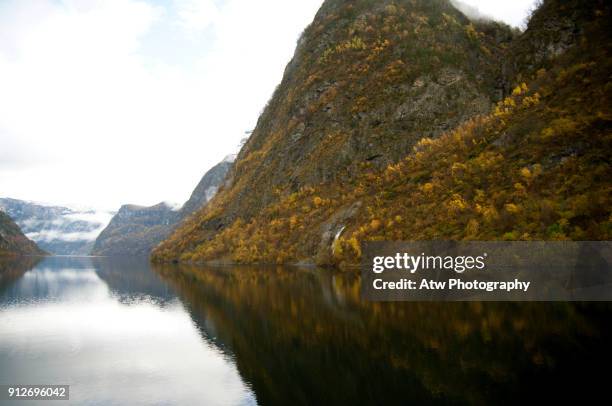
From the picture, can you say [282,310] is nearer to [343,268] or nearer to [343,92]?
[343,268]

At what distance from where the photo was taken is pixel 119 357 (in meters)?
28.4

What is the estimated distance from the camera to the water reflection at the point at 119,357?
824 inches

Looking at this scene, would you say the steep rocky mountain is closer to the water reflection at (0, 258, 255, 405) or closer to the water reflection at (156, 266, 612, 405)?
the water reflection at (156, 266, 612, 405)

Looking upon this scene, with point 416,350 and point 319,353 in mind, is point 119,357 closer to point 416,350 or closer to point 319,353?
point 319,353

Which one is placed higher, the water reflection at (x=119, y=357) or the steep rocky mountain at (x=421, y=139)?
the steep rocky mountain at (x=421, y=139)

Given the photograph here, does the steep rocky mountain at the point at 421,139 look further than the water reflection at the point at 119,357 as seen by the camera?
Yes

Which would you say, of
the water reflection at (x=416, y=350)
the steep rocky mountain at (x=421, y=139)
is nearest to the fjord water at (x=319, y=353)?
the water reflection at (x=416, y=350)

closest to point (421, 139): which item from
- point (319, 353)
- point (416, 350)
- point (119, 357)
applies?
point (416, 350)

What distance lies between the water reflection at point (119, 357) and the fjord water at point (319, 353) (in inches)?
3.8

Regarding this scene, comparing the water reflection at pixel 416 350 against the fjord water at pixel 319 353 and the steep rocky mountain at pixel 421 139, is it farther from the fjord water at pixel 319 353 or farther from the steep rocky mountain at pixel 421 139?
the steep rocky mountain at pixel 421 139

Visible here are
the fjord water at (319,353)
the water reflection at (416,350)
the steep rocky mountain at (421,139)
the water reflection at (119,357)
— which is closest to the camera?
the water reflection at (416,350)

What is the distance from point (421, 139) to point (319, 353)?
88.0 metres

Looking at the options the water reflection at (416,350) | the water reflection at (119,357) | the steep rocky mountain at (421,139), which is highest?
the steep rocky mountain at (421,139)

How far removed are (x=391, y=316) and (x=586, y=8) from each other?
3129 inches
